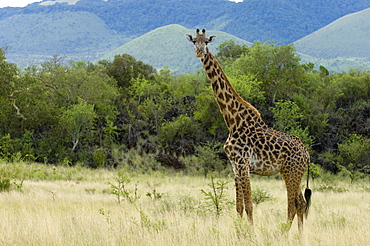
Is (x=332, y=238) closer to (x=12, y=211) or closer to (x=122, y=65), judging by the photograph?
(x=12, y=211)

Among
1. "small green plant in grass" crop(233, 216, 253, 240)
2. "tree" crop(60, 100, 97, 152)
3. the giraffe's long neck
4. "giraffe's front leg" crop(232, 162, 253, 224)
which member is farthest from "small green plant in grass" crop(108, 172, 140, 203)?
"tree" crop(60, 100, 97, 152)

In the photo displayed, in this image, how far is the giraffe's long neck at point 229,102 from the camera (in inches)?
272

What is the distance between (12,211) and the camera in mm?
7941

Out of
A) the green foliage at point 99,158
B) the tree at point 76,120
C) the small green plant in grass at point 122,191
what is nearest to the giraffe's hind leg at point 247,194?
the small green plant in grass at point 122,191

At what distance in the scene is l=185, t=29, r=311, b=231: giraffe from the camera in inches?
260

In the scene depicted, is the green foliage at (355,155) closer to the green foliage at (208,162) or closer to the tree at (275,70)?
the tree at (275,70)

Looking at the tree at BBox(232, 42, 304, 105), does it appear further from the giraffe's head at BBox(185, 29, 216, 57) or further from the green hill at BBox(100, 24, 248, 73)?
the green hill at BBox(100, 24, 248, 73)

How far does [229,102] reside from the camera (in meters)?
7.00

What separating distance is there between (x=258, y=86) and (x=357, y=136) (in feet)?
26.4

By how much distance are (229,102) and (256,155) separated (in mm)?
1105

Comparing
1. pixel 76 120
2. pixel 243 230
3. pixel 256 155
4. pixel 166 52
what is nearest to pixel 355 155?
pixel 76 120

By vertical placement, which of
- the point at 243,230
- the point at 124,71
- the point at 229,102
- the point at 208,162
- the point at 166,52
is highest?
the point at 166,52

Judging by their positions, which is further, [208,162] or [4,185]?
[208,162]

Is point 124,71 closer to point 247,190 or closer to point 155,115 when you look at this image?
point 155,115
